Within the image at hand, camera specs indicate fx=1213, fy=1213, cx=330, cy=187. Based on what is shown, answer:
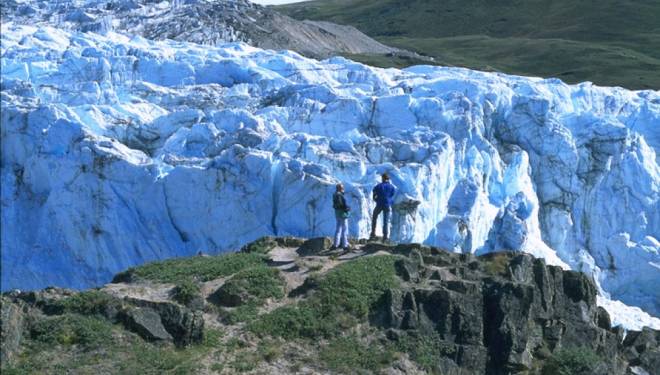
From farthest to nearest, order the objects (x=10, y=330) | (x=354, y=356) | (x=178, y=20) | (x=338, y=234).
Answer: (x=178, y=20)
(x=338, y=234)
(x=354, y=356)
(x=10, y=330)

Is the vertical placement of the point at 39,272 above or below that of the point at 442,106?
below

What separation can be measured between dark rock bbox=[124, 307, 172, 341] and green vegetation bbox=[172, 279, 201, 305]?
0.88m

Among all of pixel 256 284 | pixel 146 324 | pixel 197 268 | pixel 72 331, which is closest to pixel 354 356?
pixel 256 284

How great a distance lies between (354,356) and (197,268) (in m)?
2.95

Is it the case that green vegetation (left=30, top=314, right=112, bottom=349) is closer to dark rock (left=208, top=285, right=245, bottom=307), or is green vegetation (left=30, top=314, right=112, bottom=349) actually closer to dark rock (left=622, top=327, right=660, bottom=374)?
dark rock (left=208, top=285, right=245, bottom=307)

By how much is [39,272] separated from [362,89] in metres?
11.8

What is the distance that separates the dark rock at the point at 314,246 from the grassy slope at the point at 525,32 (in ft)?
147

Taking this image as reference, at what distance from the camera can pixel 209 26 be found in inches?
2275

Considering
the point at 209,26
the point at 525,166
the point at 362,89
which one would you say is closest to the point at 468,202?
the point at 525,166

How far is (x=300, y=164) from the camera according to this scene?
26969 millimetres

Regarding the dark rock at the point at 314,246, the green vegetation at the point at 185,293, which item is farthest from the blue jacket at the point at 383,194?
the green vegetation at the point at 185,293

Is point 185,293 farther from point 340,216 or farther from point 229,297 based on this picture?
point 340,216

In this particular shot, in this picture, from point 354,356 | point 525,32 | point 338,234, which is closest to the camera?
point 354,356

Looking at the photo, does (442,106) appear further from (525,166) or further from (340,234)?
(340,234)
